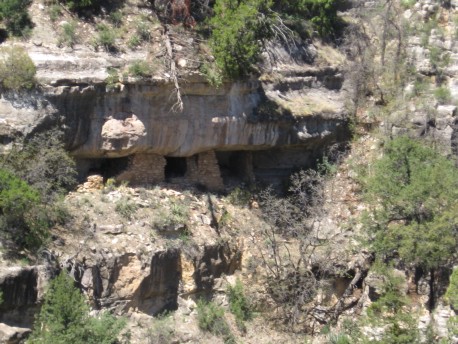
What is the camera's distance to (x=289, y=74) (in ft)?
90.5

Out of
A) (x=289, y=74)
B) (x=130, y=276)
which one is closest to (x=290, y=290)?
(x=130, y=276)

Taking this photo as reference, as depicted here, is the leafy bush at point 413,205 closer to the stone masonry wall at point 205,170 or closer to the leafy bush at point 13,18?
the stone masonry wall at point 205,170

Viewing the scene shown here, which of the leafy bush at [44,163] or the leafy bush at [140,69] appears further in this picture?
the leafy bush at [140,69]

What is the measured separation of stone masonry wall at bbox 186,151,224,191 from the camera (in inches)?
1017

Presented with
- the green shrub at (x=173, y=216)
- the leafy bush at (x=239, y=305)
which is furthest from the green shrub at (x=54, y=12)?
the leafy bush at (x=239, y=305)

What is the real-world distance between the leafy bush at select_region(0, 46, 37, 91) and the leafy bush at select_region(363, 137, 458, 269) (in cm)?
882

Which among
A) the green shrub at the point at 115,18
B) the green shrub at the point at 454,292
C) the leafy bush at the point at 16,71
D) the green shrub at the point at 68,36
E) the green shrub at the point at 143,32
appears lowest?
the green shrub at the point at 454,292

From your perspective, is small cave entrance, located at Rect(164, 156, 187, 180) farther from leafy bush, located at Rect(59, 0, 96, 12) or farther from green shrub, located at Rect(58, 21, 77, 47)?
leafy bush, located at Rect(59, 0, 96, 12)

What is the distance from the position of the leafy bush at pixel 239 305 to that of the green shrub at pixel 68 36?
23.9 feet

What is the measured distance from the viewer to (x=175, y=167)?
2622 centimetres

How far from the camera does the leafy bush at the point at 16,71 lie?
70.7 ft

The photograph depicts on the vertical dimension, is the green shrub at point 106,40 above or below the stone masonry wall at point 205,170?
above

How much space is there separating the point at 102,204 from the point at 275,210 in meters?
5.32

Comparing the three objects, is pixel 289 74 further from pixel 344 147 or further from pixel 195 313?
pixel 195 313
